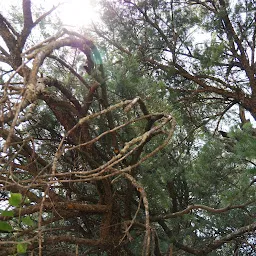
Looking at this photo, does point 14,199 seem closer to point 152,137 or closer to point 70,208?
point 70,208

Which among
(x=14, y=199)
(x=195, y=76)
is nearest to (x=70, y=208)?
(x=14, y=199)

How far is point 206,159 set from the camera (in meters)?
3.35

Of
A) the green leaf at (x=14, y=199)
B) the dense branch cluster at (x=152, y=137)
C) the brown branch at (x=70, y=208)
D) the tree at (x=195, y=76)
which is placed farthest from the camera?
the tree at (x=195, y=76)

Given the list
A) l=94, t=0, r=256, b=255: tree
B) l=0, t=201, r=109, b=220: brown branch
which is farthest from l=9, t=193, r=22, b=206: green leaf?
l=94, t=0, r=256, b=255: tree

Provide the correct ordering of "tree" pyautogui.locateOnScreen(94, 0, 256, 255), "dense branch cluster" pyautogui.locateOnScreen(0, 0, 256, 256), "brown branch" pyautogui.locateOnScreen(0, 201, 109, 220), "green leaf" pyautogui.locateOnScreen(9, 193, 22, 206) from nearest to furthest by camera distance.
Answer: "green leaf" pyautogui.locateOnScreen(9, 193, 22, 206), "brown branch" pyautogui.locateOnScreen(0, 201, 109, 220), "dense branch cluster" pyautogui.locateOnScreen(0, 0, 256, 256), "tree" pyautogui.locateOnScreen(94, 0, 256, 255)

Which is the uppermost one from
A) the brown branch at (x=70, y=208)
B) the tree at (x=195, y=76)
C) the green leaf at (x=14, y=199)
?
the tree at (x=195, y=76)

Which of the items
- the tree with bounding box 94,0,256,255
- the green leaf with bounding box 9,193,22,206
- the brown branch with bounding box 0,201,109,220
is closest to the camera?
the green leaf with bounding box 9,193,22,206

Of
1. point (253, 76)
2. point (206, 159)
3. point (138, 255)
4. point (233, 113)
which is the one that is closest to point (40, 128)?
point (138, 255)

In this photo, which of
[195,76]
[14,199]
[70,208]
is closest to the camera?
[14,199]

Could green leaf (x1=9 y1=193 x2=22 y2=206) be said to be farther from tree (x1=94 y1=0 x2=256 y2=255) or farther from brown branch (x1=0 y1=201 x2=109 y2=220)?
tree (x1=94 y1=0 x2=256 y2=255)

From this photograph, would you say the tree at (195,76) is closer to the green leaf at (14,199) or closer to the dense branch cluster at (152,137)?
the dense branch cluster at (152,137)

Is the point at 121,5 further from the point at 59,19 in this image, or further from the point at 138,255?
the point at 138,255

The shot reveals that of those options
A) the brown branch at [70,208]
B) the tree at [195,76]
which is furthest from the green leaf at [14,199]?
the tree at [195,76]

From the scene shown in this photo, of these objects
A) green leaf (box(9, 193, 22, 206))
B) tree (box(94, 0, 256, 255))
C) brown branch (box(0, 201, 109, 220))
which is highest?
tree (box(94, 0, 256, 255))
